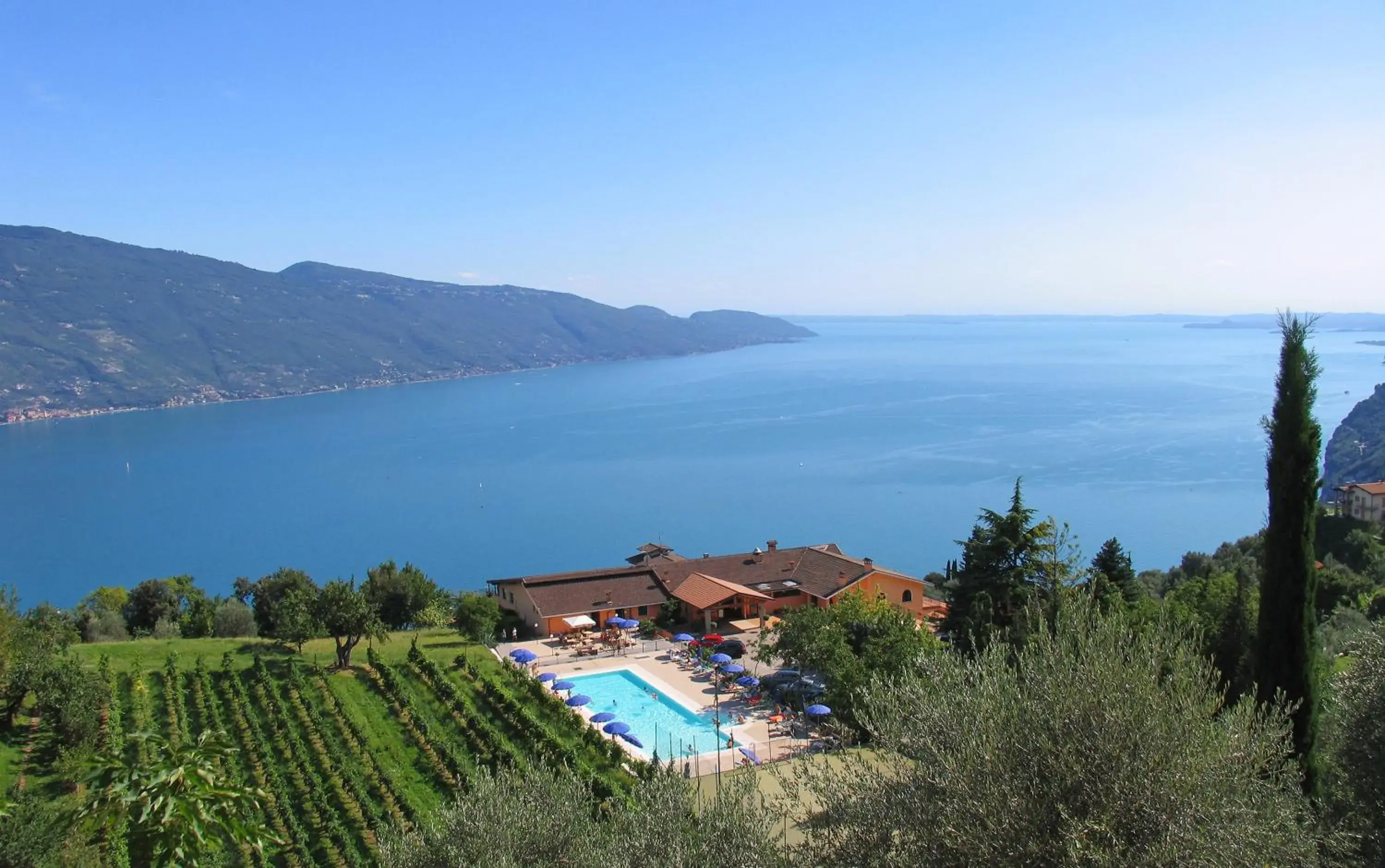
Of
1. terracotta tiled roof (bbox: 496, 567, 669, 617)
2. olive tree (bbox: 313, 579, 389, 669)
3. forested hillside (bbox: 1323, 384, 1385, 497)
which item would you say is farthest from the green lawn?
forested hillside (bbox: 1323, 384, 1385, 497)

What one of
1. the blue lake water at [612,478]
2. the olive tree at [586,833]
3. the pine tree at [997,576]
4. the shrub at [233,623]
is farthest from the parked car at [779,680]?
the blue lake water at [612,478]

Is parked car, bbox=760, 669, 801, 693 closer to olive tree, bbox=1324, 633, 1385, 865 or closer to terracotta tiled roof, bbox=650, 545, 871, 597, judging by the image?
terracotta tiled roof, bbox=650, 545, 871, 597

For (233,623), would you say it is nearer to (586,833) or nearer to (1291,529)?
(586,833)

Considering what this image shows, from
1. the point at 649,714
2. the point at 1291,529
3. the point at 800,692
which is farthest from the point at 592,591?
the point at 1291,529

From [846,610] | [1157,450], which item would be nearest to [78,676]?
[846,610]

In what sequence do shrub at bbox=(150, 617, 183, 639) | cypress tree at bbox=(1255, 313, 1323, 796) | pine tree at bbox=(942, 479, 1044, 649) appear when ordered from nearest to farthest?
cypress tree at bbox=(1255, 313, 1323, 796) → pine tree at bbox=(942, 479, 1044, 649) → shrub at bbox=(150, 617, 183, 639)

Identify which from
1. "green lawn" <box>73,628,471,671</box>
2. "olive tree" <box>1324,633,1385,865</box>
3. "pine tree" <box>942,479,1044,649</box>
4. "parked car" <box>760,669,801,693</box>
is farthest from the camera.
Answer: "green lawn" <box>73,628,471,671</box>

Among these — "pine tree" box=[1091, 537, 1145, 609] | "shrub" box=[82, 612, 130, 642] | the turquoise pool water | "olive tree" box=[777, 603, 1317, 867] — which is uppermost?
"olive tree" box=[777, 603, 1317, 867]
